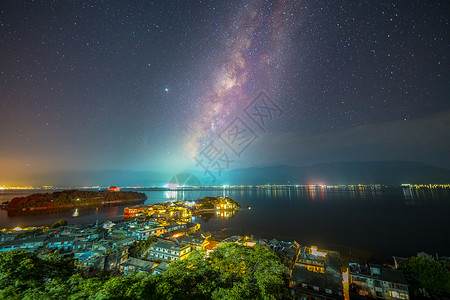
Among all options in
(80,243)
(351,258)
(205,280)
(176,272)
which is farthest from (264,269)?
(80,243)

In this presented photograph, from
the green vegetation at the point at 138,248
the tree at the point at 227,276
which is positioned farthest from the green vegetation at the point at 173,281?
the green vegetation at the point at 138,248

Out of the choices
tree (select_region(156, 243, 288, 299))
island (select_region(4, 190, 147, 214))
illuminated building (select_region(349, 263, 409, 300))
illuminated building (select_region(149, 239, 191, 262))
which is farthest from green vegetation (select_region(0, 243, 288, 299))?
island (select_region(4, 190, 147, 214))

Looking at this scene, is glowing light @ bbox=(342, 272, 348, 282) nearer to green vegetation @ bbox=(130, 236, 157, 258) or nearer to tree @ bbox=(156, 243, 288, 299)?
tree @ bbox=(156, 243, 288, 299)

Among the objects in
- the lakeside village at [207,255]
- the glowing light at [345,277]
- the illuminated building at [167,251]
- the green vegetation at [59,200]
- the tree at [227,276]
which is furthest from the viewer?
the green vegetation at [59,200]

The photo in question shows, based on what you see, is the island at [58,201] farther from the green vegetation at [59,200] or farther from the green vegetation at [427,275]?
the green vegetation at [427,275]

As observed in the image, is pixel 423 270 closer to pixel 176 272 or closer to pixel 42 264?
pixel 176 272
